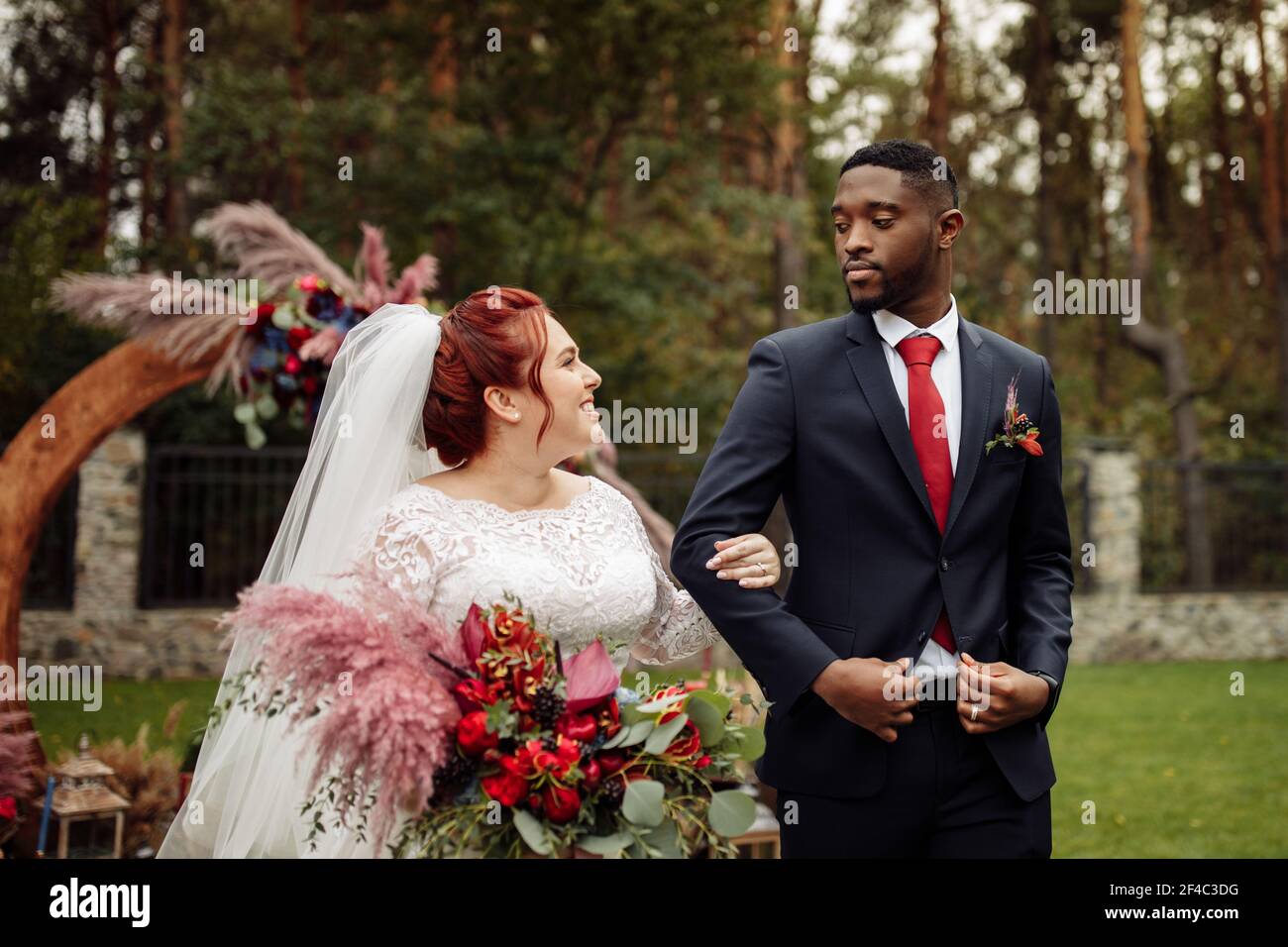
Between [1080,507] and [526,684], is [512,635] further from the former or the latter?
[1080,507]

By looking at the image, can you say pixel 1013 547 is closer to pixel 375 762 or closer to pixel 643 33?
pixel 375 762

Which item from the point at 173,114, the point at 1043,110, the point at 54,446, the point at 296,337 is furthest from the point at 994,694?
the point at 1043,110

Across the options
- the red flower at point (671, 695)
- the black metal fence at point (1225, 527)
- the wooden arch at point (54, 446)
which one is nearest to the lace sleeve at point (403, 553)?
the red flower at point (671, 695)

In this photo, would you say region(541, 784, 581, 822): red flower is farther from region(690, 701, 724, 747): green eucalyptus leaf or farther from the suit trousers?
the suit trousers

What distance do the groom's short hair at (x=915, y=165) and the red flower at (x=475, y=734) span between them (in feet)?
4.39

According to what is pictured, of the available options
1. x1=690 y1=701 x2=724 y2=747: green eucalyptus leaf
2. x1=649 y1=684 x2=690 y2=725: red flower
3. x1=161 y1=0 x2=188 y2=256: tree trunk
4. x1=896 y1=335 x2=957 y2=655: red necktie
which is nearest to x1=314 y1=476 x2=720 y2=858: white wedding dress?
x1=649 y1=684 x2=690 y2=725: red flower

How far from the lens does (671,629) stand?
10.9ft

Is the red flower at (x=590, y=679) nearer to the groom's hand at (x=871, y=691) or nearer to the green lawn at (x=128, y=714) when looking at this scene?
the groom's hand at (x=871, y=691)

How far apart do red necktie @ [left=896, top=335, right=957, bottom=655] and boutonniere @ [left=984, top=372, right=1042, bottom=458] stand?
0.33 ft

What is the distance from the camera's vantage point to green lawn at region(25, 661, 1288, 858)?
6.48m

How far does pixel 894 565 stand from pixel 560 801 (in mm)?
838
